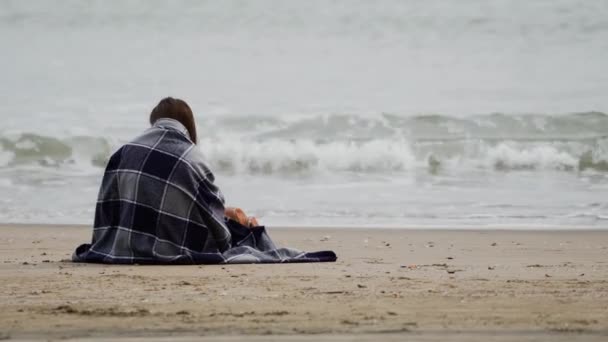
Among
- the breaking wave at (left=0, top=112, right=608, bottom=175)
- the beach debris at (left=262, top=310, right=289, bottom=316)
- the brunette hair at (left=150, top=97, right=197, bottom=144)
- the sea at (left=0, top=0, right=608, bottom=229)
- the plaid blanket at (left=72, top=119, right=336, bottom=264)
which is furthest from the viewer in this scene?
the breaking wave at (left=0, top=112, right=608, bottom=175)

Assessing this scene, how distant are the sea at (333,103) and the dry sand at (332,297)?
299 cm

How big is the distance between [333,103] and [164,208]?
1389 centimetres

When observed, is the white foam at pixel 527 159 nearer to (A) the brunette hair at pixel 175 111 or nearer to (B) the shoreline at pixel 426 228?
(B) the shoreline at pixel 426 228

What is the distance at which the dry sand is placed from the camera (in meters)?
3.16

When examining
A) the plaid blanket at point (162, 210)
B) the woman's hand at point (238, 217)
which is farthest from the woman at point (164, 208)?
the woman's hand at point (238, 217)

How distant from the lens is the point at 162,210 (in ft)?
17.5

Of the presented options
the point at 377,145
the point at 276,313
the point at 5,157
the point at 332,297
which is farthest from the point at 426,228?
the point at 5,157

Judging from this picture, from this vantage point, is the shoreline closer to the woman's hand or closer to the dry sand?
the dry sand

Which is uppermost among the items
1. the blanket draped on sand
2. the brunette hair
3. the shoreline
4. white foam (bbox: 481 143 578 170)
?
white foam (bbox: 481 143 578 170)

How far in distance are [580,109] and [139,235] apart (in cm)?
1408

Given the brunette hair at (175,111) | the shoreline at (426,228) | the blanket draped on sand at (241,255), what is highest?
the brunette hair at (175,111)

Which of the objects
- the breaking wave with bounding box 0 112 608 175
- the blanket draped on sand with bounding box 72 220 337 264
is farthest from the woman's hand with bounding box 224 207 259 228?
the breaking wave with bounding box 0 112 608 175

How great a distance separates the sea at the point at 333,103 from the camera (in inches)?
417

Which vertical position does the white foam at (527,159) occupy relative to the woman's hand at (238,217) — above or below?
above
